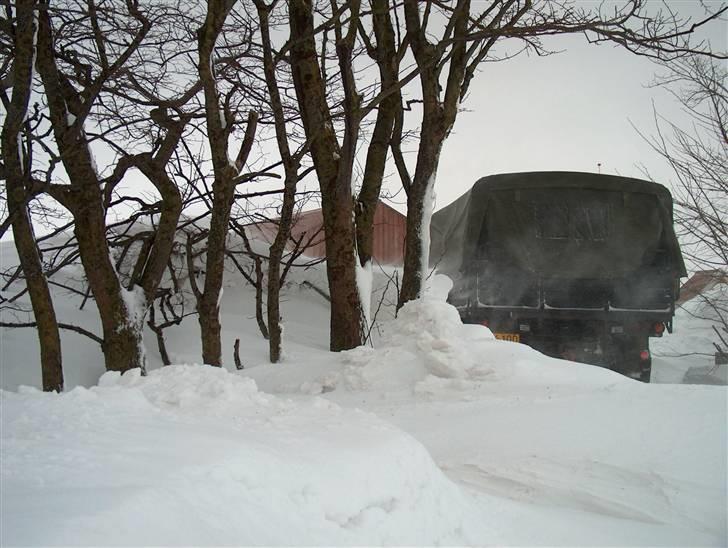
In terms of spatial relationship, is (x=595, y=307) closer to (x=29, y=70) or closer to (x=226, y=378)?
(x=226, y=378)

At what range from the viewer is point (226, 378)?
331cm

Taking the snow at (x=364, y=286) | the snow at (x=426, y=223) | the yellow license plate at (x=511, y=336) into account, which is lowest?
the yellow license plate at (x=511, y=336)

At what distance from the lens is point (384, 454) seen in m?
2.47

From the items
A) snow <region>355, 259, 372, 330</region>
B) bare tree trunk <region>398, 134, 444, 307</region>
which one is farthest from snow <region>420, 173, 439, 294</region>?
snow <region>355, 259, 372, 330</region>

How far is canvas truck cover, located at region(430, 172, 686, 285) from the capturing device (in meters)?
7.86

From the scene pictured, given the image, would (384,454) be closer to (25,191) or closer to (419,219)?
(25,191)

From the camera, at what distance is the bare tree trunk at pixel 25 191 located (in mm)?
4961

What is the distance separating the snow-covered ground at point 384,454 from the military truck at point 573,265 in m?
2.39

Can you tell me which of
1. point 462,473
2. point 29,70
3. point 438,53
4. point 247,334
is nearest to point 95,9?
point 29,70

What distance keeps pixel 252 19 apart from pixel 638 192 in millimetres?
5949

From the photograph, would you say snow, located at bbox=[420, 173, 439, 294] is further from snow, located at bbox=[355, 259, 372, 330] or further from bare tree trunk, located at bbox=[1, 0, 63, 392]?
bare tree trunk, located at bbox=[1, 0, 63, 392]

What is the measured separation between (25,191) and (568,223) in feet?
21.7

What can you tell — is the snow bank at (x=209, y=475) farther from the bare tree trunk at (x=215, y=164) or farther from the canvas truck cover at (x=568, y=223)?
the canvas truck cover at (x=568, y=223)

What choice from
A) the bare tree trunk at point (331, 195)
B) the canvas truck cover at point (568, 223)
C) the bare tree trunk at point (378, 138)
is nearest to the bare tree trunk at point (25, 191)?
the bare tree trunk at point (331, 195)
